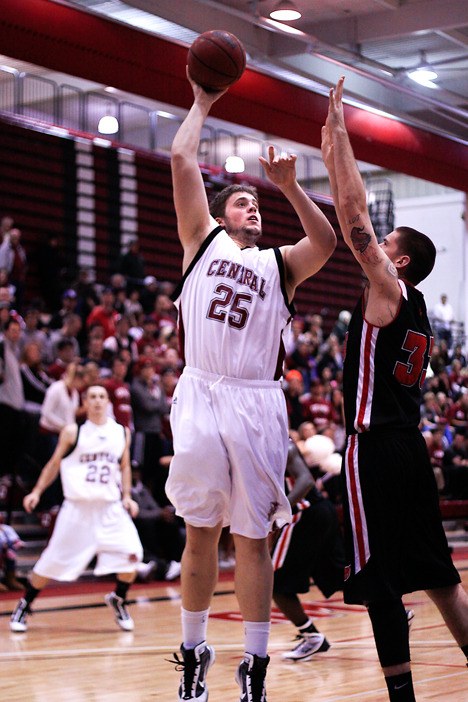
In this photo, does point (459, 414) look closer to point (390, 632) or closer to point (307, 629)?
point (307, 629)

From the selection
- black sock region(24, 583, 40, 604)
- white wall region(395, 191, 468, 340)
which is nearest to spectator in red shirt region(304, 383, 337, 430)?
black sock region(24, 583, 40, 604)

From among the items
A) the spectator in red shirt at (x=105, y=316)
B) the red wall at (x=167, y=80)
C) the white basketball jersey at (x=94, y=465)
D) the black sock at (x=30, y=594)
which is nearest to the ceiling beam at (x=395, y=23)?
the red wall at (x=167, y=80)

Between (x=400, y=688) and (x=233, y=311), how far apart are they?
1565mm

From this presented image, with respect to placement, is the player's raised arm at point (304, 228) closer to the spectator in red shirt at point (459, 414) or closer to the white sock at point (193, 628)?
the white sock at point (193, 628)

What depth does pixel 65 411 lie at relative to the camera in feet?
34.8

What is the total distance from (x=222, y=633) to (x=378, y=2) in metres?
6.17

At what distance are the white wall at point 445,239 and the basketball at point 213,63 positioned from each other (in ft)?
78.0

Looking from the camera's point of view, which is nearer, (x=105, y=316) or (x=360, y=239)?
(x=360, y=239)

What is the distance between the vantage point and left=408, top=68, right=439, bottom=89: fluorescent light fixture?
11.9 metres

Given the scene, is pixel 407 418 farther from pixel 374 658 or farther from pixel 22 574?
pixel 22 574

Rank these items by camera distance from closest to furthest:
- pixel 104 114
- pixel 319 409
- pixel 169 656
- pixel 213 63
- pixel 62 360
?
pixel 213 63
pixel 169 656
pixel 62 360
pixel 319 409
pixel 104 114

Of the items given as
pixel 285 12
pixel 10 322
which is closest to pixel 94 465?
pixel 10 322

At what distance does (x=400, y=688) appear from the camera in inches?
150

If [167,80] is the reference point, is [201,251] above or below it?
below
